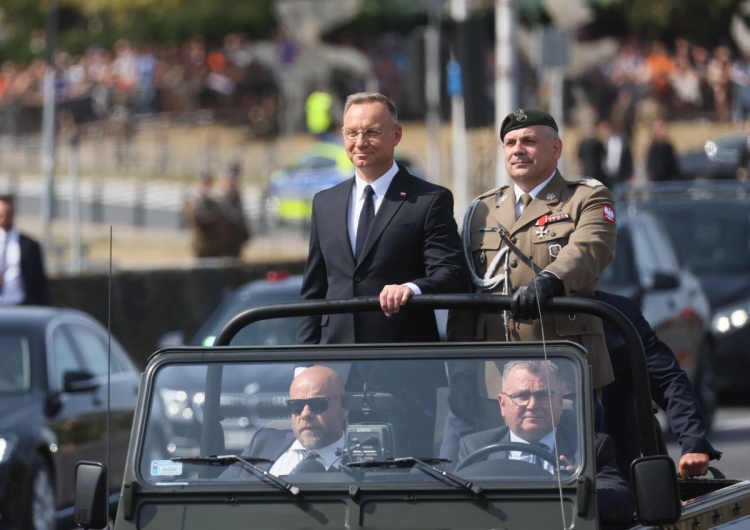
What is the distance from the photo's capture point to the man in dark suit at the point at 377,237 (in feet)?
20.3

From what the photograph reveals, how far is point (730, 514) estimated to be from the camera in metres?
5.80

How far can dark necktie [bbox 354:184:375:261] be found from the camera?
6.34m

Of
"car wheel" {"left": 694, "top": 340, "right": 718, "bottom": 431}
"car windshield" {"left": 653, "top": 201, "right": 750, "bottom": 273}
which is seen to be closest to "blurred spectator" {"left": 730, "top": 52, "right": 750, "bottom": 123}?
"car windshield" {"left": 653, "top": 201, "right": 750, "bottom": 273}

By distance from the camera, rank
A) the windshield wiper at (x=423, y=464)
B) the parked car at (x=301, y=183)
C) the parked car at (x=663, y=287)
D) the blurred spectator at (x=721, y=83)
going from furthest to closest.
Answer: the blurred spectator at (x=721, y=83) → the parked car at (x=301, y=183) → the parked car at (x=663, y=287) → the windshield wiper at (x=423, y=464)

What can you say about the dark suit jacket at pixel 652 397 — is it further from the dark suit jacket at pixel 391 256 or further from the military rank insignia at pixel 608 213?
the dark suit jacket at pixel 391 256

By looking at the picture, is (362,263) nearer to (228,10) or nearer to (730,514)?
(730,514)

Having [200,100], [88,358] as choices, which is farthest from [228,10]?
[88,358]

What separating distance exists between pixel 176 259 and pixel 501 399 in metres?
30.1

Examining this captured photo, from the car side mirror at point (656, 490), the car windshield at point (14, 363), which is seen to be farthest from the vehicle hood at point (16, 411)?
the car side mirror at point (656, 490)

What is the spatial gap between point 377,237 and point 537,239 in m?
0.58

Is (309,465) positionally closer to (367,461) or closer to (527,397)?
(367,461)

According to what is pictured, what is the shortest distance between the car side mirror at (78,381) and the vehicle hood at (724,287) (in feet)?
24.6

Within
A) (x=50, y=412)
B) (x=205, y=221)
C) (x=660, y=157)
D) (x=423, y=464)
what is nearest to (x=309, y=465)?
(x=423, y=464)

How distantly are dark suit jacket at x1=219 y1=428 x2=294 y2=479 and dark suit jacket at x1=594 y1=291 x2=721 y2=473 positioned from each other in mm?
1277
